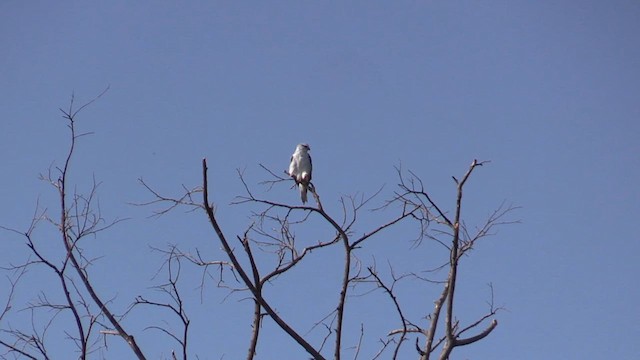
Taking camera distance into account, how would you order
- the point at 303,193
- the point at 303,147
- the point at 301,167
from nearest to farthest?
the point at 303,193
the point at 301,167
the point at 303,147

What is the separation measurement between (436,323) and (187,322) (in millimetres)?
1291

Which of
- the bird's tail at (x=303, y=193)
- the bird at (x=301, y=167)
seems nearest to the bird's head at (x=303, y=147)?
the bird at (x=301, y=167)

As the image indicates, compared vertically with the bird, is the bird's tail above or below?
below

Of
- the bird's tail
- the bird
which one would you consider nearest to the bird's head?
the bird

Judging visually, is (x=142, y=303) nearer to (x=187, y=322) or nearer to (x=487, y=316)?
(x=187, y=322)

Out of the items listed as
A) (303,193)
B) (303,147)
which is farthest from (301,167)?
(303,147)

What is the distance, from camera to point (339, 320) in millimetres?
4691

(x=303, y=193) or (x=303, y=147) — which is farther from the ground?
(x=303, y=147)

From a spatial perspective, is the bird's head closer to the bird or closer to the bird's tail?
the bird

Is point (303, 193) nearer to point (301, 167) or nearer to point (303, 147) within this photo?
point (301, 167)

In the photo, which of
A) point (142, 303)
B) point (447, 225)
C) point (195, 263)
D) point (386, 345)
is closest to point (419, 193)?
Result: point (447, 225)

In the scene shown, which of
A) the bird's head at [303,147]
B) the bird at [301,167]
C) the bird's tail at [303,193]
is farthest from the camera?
the bird's head at [303,147]

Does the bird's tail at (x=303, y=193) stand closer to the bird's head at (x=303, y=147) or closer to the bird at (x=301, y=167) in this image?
the bird at (x=301, y=167)

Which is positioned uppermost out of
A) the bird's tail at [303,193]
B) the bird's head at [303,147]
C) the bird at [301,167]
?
the bird's head at [303,147]
